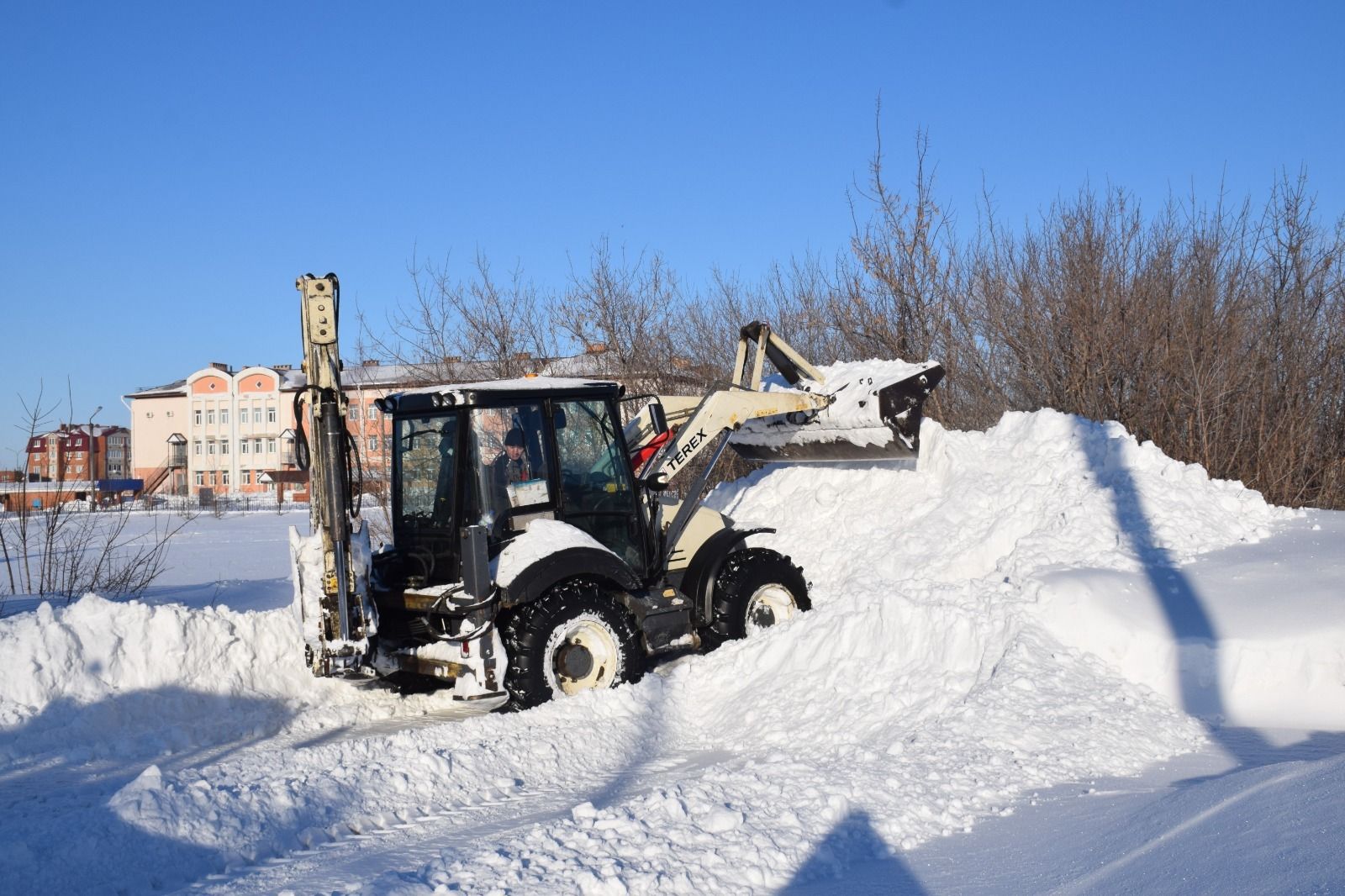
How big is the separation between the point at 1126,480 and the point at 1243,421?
3.37 m

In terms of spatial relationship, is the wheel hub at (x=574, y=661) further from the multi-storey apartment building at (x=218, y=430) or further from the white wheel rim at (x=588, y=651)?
the multi-storey apartment building at (x=218, y=430)

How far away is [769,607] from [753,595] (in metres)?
0.27

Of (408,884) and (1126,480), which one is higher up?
(1126,480)

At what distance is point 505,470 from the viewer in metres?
7.92

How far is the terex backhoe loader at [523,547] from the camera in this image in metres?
7.14

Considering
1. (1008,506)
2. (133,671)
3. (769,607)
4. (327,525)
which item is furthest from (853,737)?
(133,671)

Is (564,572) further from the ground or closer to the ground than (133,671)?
further from the ground

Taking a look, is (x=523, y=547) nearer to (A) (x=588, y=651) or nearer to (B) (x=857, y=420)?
(A) (x=588, y=651)

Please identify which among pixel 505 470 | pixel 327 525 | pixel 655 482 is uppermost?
pixel 505 470

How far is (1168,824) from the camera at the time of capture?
440cm

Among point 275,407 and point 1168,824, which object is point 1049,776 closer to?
point 1168,824

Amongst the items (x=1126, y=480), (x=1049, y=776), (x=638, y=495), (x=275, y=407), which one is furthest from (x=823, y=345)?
(x=275, y=407)

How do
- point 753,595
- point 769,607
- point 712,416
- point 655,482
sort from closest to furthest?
point 655,482
point 753,595
point 769,607
point 712,416

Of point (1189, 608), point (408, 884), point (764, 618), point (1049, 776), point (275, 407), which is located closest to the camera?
point (408, 884)
